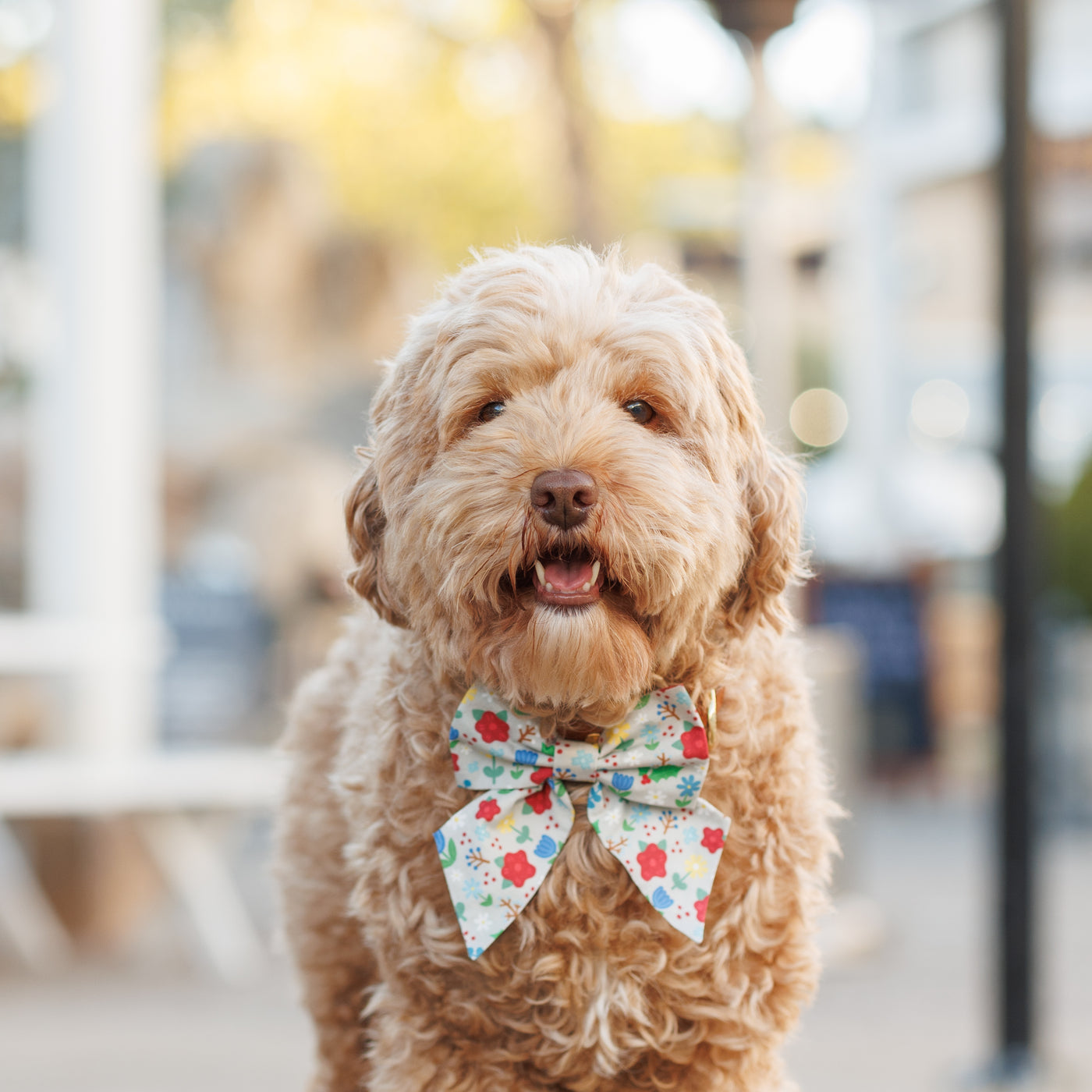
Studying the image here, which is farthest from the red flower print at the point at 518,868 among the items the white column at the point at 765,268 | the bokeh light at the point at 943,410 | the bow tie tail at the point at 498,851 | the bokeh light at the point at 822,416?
the bokeh light at the point at 822,416

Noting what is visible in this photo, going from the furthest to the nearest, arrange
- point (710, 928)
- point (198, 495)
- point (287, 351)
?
point (287, 351)
point (198, 495)
point (710, 928)

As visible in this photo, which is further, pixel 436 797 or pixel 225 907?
pixel 225 907

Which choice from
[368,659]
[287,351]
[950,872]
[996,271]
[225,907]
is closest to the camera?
[368,659]

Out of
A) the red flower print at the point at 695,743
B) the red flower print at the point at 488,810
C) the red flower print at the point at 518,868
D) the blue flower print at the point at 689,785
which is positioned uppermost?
the red flower print at the point at 695,743

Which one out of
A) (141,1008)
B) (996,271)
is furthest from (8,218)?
(996,271)

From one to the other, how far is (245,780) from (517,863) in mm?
5359

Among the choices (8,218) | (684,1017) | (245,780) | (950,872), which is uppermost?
(8,218)

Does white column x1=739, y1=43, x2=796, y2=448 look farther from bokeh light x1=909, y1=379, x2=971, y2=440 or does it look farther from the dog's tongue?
bokeh light x1=909, y1=379, x2=971, y2=440

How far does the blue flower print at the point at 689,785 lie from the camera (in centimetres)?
198

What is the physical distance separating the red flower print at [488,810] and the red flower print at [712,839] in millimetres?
263

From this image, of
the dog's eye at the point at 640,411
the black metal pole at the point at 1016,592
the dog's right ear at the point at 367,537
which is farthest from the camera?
the black metal pole at the point at 1016,592

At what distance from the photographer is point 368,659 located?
2.36 metres

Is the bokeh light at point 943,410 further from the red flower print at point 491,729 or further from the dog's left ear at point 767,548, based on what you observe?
the red flower print at point 491,729

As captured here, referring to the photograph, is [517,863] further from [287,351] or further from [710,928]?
[287,351]
